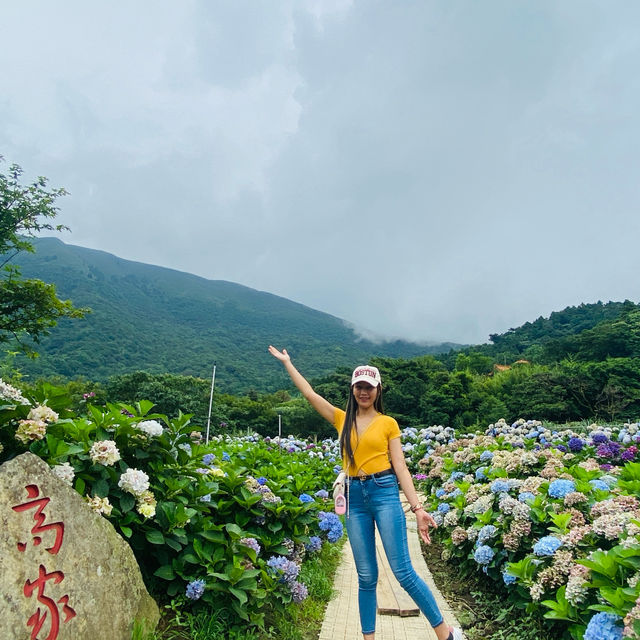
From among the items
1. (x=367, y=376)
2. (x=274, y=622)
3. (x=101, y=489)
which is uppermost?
(x=367, y=376)

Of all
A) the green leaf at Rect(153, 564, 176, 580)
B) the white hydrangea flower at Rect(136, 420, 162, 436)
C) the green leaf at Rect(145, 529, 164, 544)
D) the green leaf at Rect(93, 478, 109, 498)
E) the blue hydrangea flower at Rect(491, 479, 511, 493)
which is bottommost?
the green leaf at Rect(153, 564, 176, 580)

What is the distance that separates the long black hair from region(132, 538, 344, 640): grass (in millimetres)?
1048

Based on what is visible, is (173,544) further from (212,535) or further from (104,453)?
(104,453)

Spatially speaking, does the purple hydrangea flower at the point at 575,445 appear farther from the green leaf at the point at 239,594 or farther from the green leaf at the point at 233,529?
the green leaf at the point at 239,594

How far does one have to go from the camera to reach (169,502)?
2.60 metres

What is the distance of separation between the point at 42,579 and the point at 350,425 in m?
1.54

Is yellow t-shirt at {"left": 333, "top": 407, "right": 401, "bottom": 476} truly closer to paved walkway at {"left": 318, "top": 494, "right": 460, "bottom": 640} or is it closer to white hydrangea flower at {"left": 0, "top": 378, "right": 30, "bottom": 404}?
paved walkway at {"left": 318, "top": 494, "right": 460, "bottom": 640}

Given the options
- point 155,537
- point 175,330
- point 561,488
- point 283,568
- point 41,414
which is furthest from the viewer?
point 175,330

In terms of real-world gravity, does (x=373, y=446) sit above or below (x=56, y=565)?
above

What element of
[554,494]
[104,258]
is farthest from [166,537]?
[104,258]

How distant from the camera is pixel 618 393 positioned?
23266 mm

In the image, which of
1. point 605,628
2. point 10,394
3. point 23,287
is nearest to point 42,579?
point 10,394

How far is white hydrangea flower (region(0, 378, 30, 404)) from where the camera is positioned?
7.05 ft

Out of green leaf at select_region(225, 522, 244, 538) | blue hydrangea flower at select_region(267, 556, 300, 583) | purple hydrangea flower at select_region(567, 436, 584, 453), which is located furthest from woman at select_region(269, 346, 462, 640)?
purple hydrangea flower at select_region(567, 436, 584, 453)
